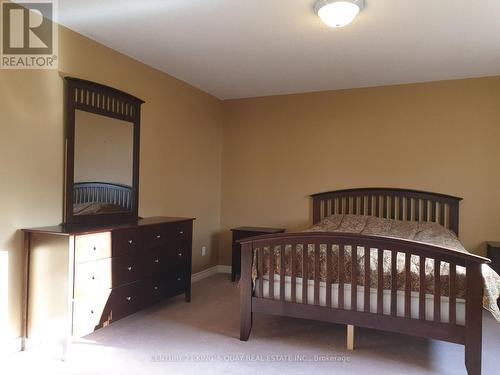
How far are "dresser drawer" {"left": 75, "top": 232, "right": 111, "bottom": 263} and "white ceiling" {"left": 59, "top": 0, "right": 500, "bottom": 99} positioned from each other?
1587 mm

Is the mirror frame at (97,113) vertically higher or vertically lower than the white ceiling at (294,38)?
lower

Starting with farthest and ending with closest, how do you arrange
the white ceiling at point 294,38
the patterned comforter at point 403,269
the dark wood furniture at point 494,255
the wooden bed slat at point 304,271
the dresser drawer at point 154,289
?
1. the dark wood furniture at point 494,255
2. the dresser drawer at point 154,289
3. the wooden bed slat at point 304,271
4. the white ceiling at point 294,38
5. the patterned comforter at point 403,269

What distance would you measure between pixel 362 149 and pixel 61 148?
3248 mm

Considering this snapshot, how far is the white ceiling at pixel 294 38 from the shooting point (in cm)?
247

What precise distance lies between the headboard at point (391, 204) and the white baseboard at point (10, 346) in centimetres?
322

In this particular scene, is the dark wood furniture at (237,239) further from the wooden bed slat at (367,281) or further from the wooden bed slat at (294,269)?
the wooden bed slat at (367,281)

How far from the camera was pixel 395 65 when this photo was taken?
3576mm

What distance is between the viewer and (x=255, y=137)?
4.94m

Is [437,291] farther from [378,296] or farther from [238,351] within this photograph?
[238,351]

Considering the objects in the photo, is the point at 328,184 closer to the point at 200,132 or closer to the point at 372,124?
the point at 372,124

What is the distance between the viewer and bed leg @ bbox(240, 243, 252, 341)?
2.68m

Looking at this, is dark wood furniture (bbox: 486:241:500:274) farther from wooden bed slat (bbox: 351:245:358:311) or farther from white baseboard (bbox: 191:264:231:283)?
white baseboard (bbox: 191:264:231:283)

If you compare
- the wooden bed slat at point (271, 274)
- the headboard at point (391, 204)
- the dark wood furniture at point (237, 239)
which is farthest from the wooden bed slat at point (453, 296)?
the dark wood furniture at point (237, 239)

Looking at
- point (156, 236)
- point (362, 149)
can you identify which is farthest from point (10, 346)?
point (362, 149)
